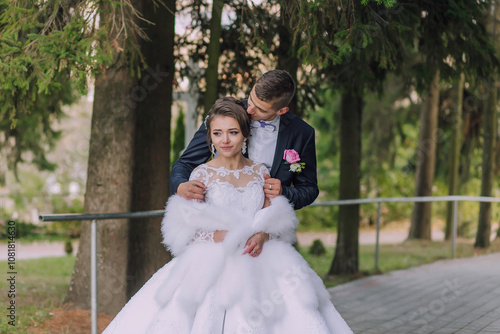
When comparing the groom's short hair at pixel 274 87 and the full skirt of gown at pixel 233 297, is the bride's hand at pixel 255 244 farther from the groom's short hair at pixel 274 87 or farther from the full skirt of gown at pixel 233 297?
the groom's short hair at pixel 274 87

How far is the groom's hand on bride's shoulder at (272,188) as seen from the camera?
3.54 m

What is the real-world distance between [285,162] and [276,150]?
91 millimetres

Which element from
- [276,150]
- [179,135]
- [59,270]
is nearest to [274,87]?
[276,150]

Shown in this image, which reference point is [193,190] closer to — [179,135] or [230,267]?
[230,267]

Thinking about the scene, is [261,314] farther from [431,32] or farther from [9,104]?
[431,32]

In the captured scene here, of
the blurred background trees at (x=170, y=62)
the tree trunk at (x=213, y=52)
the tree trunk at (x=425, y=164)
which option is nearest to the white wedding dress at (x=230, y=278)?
the blurred background trees at (x=170, y=62)

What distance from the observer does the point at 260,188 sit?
11.6ft

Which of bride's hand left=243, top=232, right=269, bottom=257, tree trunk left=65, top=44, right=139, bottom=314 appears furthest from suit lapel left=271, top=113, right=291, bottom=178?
tree trunk left=65, top=44, right=139, bottom=314

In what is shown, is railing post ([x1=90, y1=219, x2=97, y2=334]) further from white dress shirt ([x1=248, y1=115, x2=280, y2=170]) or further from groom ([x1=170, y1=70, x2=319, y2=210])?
white dress shirt ([x1=248, y1=115, x2=280, y2=170])

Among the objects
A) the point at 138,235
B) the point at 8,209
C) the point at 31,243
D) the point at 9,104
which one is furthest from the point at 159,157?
the point at 8,209

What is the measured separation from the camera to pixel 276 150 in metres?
3.75

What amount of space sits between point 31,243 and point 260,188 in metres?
16.7

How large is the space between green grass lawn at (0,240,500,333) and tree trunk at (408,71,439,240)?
675mm

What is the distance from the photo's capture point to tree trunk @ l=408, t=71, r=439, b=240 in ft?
51.7
